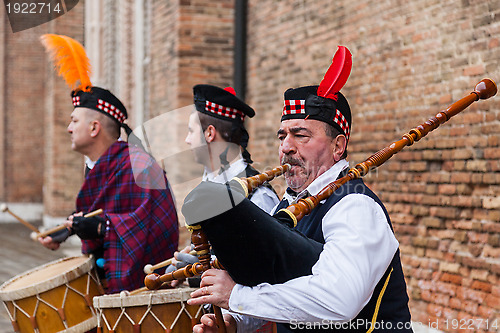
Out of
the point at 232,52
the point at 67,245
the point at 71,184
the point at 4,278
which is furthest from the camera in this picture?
the point at 71,184

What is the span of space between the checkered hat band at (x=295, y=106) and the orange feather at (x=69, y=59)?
2800mm

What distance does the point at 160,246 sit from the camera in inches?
171

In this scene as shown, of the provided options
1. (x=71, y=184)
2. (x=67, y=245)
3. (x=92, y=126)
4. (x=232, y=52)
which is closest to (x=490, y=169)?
(x=92, y=126)

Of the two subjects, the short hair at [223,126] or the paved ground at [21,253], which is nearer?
the short hair at [223,126]

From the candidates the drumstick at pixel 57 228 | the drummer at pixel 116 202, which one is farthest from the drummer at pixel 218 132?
the drumstick at pixel 57 228

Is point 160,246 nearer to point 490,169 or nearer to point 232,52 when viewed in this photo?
point 490,169

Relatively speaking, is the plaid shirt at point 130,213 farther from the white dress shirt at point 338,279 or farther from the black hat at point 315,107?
the white dress shirt at point 338,279

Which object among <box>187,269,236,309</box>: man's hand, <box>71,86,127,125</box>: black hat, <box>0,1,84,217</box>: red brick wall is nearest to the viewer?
<box>187,269,236,309</box>: man's hand

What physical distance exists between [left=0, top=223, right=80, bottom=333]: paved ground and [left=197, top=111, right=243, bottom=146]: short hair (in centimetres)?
454

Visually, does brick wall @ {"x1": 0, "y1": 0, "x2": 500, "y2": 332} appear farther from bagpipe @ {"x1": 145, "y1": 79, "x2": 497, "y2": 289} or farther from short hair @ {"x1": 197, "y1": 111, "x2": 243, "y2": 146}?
short hair @ {"x1": 197, "y1": 111, "x2": 243, "y2": 146}

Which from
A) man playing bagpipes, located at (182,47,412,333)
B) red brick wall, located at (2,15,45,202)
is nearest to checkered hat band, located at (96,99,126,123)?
man playing bagpipes, located at (182,47,412,333)

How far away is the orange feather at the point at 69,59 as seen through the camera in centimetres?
503

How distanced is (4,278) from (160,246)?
5896 mm

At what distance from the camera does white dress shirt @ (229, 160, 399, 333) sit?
1.98 metres
